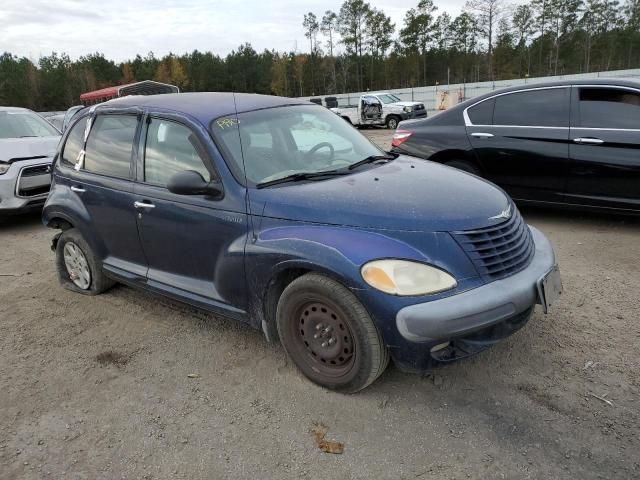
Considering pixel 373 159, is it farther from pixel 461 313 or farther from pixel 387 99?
pixel 387 99

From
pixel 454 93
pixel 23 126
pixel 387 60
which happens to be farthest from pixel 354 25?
pixel 23 126

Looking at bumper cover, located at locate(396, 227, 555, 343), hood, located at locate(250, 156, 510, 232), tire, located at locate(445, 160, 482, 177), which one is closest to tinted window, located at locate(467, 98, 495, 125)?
tire, located at locate(445, 160, 482, 177)

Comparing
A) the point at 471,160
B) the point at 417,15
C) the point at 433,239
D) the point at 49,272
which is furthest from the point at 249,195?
the point at 417,15

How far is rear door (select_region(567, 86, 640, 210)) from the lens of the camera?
528 centimetres

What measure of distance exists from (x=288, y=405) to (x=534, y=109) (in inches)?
183

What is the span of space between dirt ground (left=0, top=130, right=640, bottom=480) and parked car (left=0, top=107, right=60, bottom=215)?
3.69 meters

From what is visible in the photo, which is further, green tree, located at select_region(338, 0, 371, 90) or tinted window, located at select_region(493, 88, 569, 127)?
green tree, located at select_region(338, 0, 371, 90)

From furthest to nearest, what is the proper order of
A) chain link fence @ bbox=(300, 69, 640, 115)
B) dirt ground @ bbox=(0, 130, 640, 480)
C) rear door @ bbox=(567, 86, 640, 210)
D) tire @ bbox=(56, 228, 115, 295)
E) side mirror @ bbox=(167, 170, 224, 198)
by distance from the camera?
chain link fence @ bbox=(300, 69, 640, 115)
rear door @ bbox=(567, 86, 640, 210)
tire @ bbox=(56, 228, 115, 295)
side mirror @ bbox=(167, 170, 224, 198)
dirt ground @ bbox=(0, 130, 640, 480)

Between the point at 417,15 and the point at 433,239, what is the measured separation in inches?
3120

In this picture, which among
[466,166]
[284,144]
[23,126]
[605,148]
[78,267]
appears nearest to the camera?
[284,144]

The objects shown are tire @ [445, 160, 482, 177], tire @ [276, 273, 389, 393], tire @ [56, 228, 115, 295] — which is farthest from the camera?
tire @ [445, 160, 482, 177]

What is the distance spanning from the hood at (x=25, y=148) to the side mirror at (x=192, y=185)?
5452 millimetres

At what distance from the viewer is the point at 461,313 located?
2.59 m

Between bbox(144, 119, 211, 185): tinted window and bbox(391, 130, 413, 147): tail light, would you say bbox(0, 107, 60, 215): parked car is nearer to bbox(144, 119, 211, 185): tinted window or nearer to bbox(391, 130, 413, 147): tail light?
bbox(144, 119, 211, 185): tinted window
